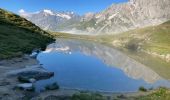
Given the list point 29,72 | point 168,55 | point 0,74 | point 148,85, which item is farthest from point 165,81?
point 168,55

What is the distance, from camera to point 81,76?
7694 cm

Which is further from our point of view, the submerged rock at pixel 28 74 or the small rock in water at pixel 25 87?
the submerged rock at pixel 28 74

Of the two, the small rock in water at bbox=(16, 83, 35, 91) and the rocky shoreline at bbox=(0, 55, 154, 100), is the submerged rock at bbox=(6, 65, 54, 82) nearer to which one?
the rocky shoreline at bbox=(0, 55, 154, 100)

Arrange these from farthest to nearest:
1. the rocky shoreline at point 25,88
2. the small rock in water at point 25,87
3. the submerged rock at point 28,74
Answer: the submerged rock at point 28,74 < the small rock in water at point 25,87 < the rocky shoreline at point 25,88

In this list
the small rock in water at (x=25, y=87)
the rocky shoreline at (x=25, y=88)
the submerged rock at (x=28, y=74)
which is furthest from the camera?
the submerged rock at (x=28, y=74)

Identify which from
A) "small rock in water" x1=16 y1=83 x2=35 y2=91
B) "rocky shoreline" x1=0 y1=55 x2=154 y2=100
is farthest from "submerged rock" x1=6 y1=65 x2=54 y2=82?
"small rock in water" x1=16 y1=83 x2=35 y2=91

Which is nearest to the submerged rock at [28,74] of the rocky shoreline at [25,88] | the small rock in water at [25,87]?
the rocky shoreline at [25,88]

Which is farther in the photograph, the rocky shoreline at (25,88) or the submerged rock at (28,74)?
the submerged rock at (28,74)

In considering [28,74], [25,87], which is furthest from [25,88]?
[28,74]

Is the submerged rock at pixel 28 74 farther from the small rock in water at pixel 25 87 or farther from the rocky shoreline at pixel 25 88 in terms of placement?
the small rock in water at pixel 25 87

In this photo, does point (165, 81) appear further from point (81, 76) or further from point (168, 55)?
point (168, 55)

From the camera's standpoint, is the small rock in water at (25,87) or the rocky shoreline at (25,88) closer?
the rocky shoreline at (25,88)

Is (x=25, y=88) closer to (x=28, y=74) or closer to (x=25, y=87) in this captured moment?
(x=25, y=87)

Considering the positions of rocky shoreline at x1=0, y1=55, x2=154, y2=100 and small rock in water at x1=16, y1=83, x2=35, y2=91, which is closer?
rocky shoreline at x1=0, y1=55, x2=154, y2=100
